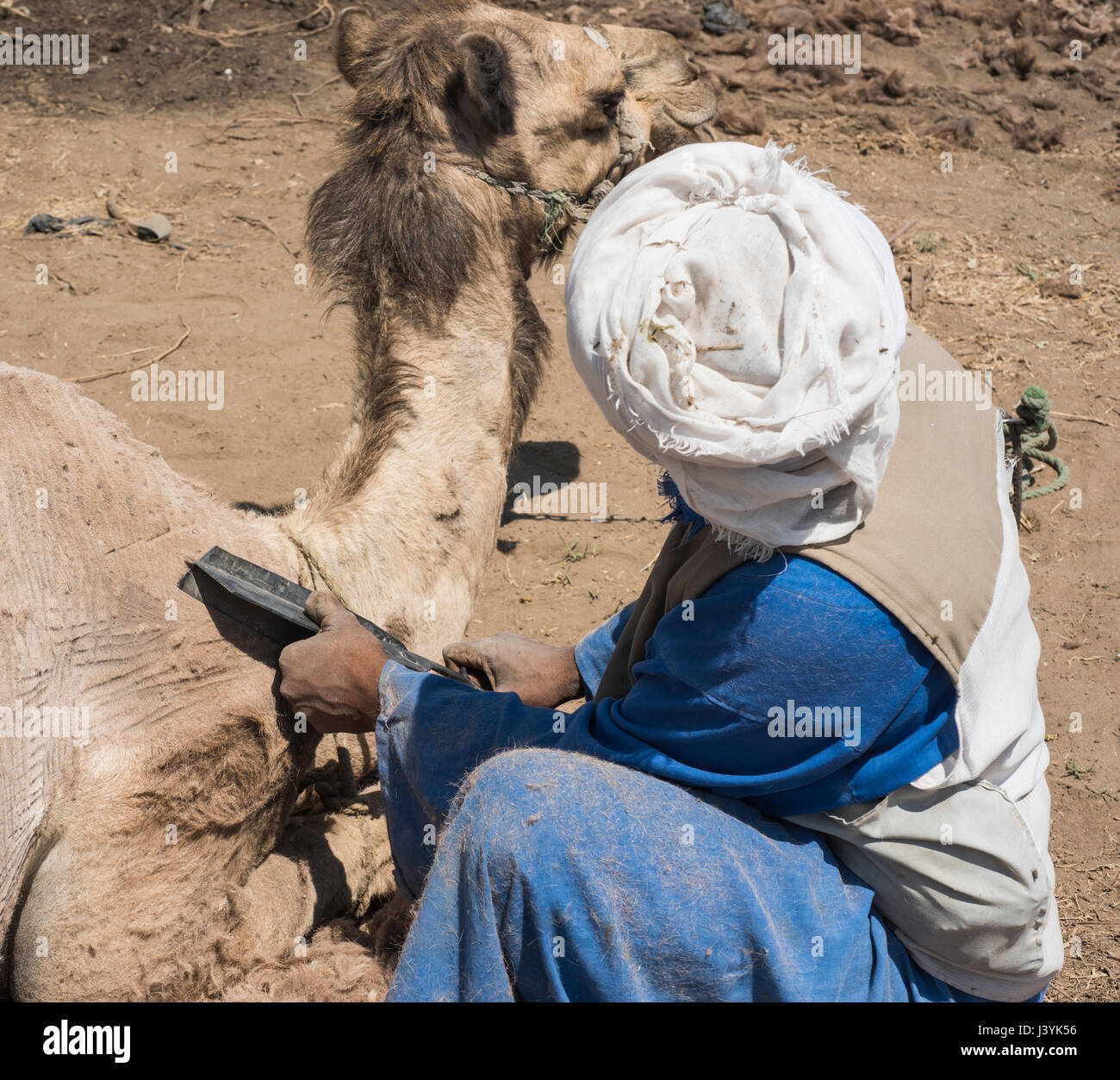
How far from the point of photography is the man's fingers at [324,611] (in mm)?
2594

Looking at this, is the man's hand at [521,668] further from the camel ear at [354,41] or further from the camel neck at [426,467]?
the camel ear at [354,41]

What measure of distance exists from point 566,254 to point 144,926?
2.45 m

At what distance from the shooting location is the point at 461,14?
3420 millimetres

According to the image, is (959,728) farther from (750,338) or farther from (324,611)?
(324,611)

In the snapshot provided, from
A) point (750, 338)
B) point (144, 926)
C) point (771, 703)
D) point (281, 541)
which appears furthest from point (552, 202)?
point (144, 926)

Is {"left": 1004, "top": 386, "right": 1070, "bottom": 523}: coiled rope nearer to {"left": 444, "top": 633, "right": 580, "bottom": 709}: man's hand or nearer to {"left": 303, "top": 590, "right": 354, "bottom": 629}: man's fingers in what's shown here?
{"left": 444, "top": 633, "right": 580, "bottom": 709}: man's hand

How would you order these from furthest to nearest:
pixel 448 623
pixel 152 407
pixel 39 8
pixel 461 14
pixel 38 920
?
pixel 39 8 < pixel 152 407 < pixel 461 14 < pixel 448 623 < pixel 38 920

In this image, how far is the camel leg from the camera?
8.03 ft

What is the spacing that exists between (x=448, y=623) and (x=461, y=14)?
76.1 inches

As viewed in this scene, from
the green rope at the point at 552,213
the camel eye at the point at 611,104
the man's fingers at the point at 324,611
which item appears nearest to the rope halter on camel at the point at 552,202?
the green rope at the point at 552,213

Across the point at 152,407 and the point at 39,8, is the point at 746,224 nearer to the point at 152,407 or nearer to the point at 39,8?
the point at 152,407

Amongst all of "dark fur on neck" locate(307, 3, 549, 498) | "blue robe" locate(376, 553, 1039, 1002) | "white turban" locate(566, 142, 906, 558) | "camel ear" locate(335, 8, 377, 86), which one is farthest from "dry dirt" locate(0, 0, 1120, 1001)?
"white turban" locate(566, 142, 906, 558)

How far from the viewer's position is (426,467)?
3088 mm

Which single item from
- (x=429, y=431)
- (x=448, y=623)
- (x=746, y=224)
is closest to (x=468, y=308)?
(x=429, y=431)
